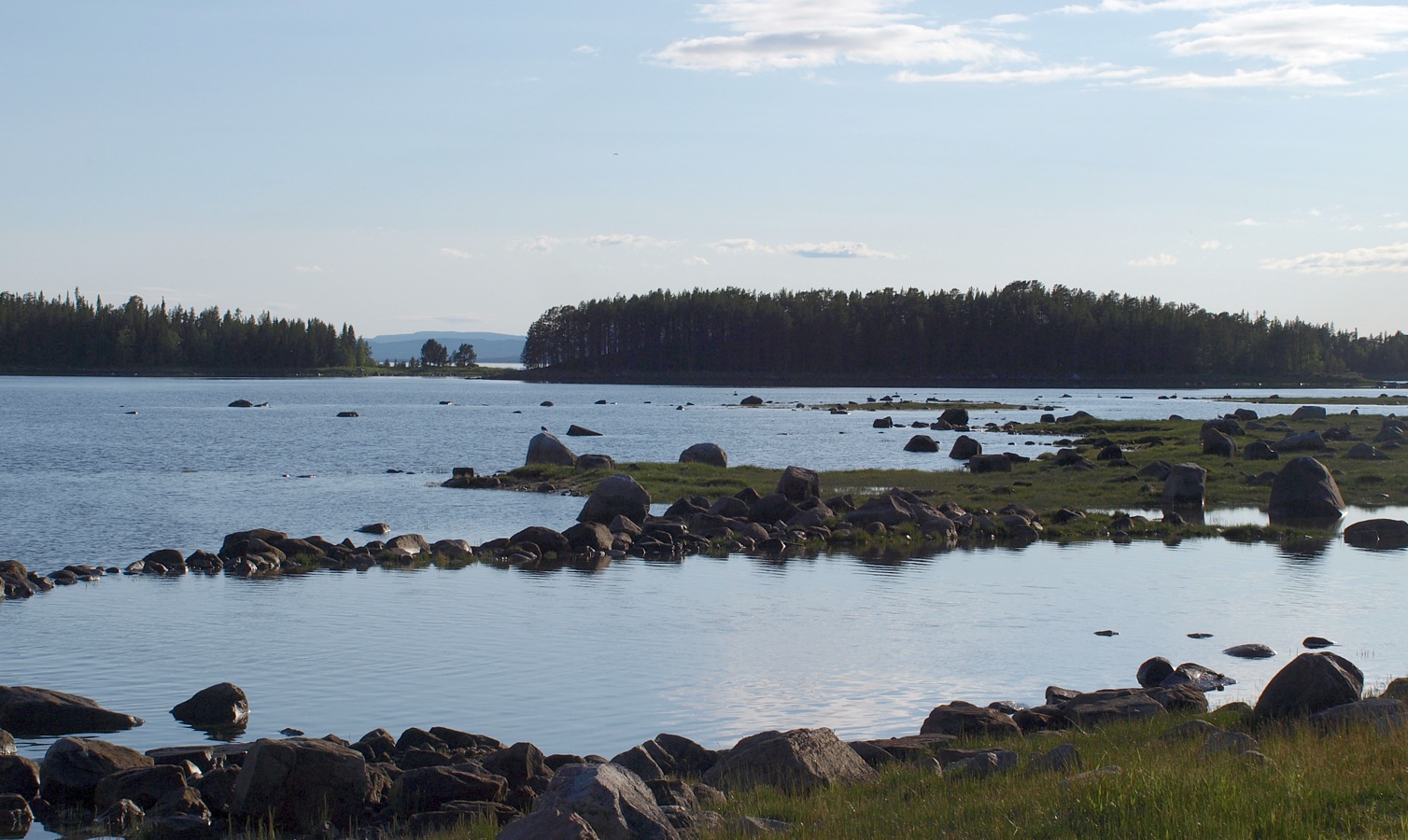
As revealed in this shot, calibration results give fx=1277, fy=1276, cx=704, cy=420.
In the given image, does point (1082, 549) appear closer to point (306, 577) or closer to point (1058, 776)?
point (306, 577)

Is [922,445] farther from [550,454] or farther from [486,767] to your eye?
[486,767]

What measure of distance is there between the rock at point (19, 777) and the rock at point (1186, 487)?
137 ft

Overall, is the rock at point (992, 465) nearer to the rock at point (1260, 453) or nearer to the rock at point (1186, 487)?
the rock at point (1260, 453)

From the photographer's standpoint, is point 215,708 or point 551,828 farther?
point 215,708

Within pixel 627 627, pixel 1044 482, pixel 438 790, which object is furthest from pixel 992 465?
pixel 438 790

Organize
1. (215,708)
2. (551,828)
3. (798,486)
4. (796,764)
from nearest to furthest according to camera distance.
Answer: (551,828), (796,764), (215,708), (798,486)

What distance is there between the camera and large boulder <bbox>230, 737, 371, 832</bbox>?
14414 millimetres

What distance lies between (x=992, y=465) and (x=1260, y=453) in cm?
1277

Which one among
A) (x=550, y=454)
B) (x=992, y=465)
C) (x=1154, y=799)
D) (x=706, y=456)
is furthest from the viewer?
(x=550, y=454)

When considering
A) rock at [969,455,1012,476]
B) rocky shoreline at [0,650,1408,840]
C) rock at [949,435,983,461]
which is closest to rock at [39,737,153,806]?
rocky shoreline at [0,650,1408,840]

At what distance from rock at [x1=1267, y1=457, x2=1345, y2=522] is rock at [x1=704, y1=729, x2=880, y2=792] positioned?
117 ft

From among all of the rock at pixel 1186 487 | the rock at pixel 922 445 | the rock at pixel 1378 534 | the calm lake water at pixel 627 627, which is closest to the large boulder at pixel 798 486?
the calm lake water at pixel 627 627

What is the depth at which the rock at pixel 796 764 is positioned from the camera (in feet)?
43.8

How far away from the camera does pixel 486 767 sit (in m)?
15.5
